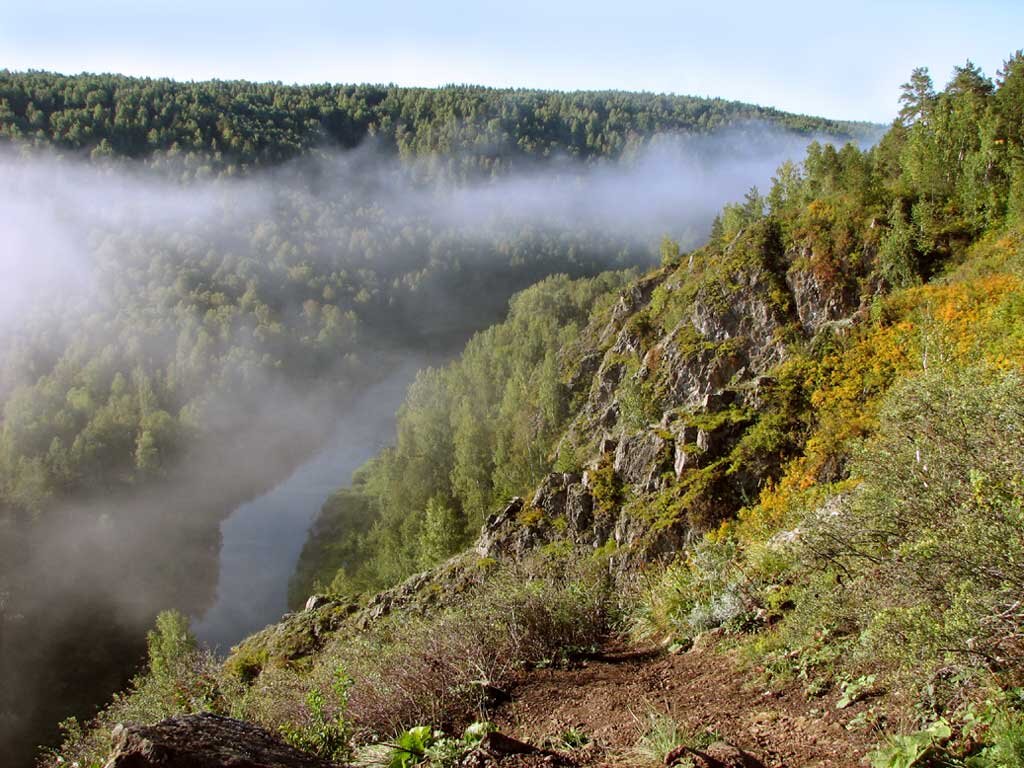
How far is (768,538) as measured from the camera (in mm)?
13938

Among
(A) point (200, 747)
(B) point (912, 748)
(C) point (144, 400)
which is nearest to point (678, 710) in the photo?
(B) point (912, 748)

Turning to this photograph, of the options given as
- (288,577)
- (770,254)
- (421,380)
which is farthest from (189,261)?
(770,254)

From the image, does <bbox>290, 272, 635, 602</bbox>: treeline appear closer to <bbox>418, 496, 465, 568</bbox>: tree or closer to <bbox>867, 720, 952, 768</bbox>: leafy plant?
<bbox>418, 496, 465, 568</bbox>: tree

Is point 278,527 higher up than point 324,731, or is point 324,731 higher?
point 324,731

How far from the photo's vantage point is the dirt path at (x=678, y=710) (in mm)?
6375

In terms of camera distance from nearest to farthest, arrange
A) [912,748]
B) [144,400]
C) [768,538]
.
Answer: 1. [912,748]
2. [768,538]
3. [144,400]

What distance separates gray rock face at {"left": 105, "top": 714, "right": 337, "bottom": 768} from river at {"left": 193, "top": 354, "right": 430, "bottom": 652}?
66.4m

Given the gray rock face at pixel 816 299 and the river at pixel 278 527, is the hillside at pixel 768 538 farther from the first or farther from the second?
the river at pixel 278 527

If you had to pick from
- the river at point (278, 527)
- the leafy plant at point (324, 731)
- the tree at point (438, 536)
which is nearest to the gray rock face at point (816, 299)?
the leafy plant at point (324, 731)

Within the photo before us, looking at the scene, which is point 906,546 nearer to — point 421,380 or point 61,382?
point 421,380

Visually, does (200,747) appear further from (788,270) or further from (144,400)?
(144,400)

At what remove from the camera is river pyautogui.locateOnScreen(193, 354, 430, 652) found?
84.0 meters

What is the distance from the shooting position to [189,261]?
18062cm

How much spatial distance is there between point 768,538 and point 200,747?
38.8 ft
